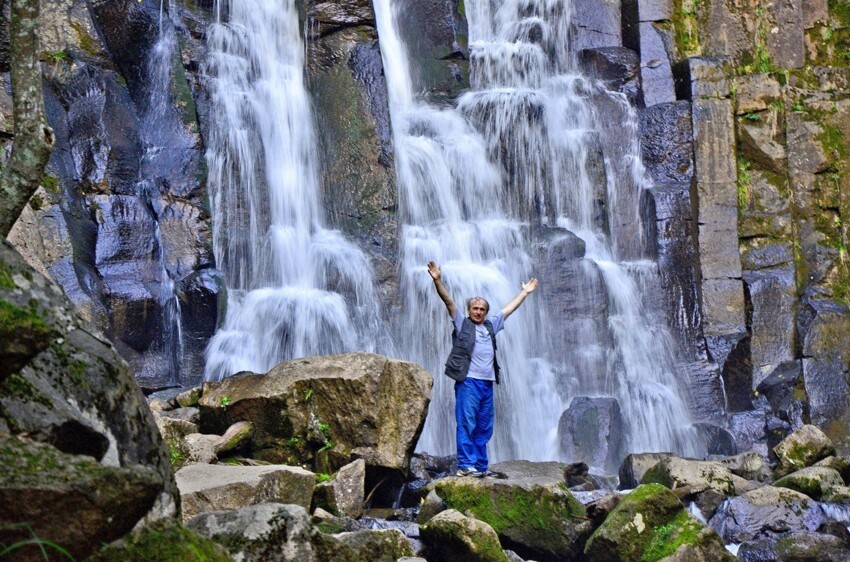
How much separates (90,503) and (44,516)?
0.12 m

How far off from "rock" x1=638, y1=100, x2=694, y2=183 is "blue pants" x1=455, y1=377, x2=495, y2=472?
9832 millimetres

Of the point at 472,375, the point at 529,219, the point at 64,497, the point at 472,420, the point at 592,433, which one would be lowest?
the point at 592,433

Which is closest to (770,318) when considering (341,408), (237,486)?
(341,408)

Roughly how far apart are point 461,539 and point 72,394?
11.4ft

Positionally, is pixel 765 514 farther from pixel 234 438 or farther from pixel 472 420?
pixel 234 438

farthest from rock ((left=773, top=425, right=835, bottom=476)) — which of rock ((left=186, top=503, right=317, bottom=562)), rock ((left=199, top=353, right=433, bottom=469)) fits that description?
rock ((left=186, top=503, right=317, bottom=562))

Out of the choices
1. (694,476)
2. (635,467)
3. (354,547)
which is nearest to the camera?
(354,547)

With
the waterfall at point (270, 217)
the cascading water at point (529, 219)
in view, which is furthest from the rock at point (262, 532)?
the cascading water at point (529, 219)

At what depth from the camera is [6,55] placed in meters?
12.2

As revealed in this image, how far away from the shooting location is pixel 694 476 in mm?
8414

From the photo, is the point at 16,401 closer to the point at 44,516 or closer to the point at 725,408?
the point at 44,516

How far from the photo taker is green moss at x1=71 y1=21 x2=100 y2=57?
43.3ft

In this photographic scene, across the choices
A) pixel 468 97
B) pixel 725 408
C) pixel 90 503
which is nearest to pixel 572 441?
pixel 725 408

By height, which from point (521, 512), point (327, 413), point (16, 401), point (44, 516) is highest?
point (16, 401)
